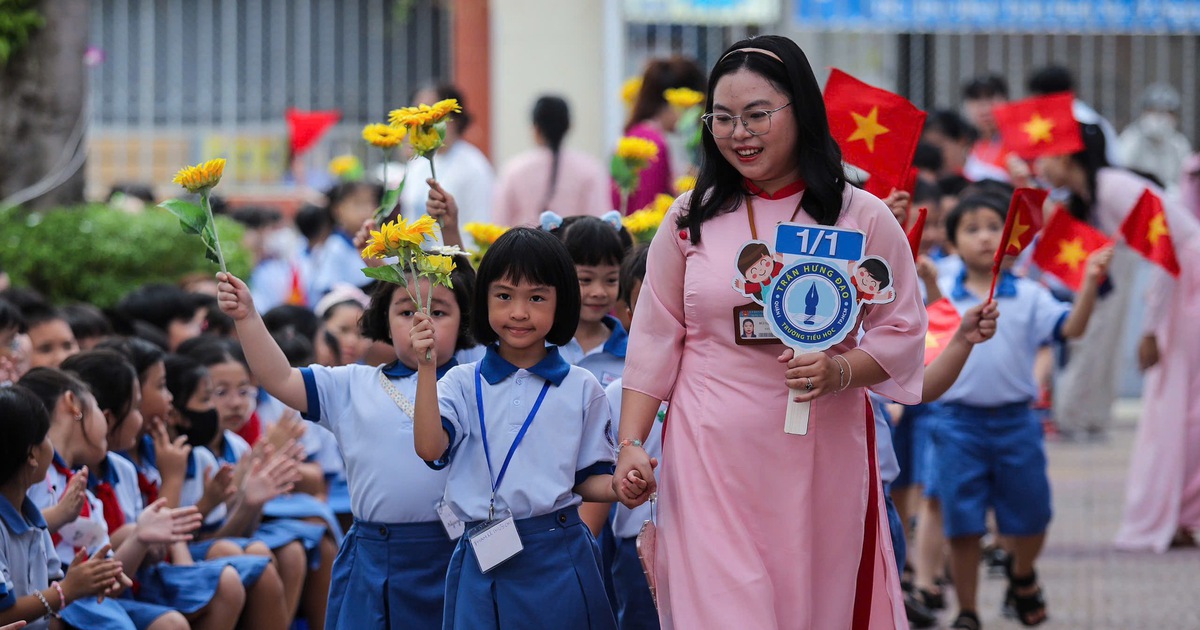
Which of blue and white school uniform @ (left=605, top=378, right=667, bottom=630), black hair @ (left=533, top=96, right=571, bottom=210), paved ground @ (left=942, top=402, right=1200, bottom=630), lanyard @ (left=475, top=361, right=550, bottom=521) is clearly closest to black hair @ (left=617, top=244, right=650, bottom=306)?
blue and white school uniform @ (left=605, top=378, right=667, bottom=630)

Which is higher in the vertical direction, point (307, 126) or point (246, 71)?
point (246, 71)

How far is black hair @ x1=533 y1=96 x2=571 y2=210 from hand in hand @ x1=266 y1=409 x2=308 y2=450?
3.51 meters

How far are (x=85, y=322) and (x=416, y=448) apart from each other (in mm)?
3169

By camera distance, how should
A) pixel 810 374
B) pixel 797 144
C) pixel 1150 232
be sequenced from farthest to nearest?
1. pixel 1150 232
2. pixel 797 144
3. pixel 810 374

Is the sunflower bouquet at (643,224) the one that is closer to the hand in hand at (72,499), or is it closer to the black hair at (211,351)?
the black hair at (211,351)

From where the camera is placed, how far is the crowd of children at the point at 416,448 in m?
4.37

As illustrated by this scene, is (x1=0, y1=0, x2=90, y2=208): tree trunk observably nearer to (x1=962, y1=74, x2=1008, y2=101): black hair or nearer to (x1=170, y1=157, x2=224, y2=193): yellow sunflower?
(x1=170, y1=157, x2=224, y2=193): yellow sunflower

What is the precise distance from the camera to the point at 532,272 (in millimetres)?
4371

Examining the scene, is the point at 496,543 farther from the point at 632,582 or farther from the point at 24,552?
the point at 24,552

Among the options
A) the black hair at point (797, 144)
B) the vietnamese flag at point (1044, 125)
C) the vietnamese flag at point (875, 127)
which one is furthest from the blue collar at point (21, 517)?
the vietnamese flag at point (1044, 125)

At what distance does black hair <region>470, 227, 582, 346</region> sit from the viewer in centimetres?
437

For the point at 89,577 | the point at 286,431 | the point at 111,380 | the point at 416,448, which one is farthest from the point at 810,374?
the point at 286,431

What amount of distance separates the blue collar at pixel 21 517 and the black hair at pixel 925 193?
4403 millimetres

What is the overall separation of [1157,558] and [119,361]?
514 cm
